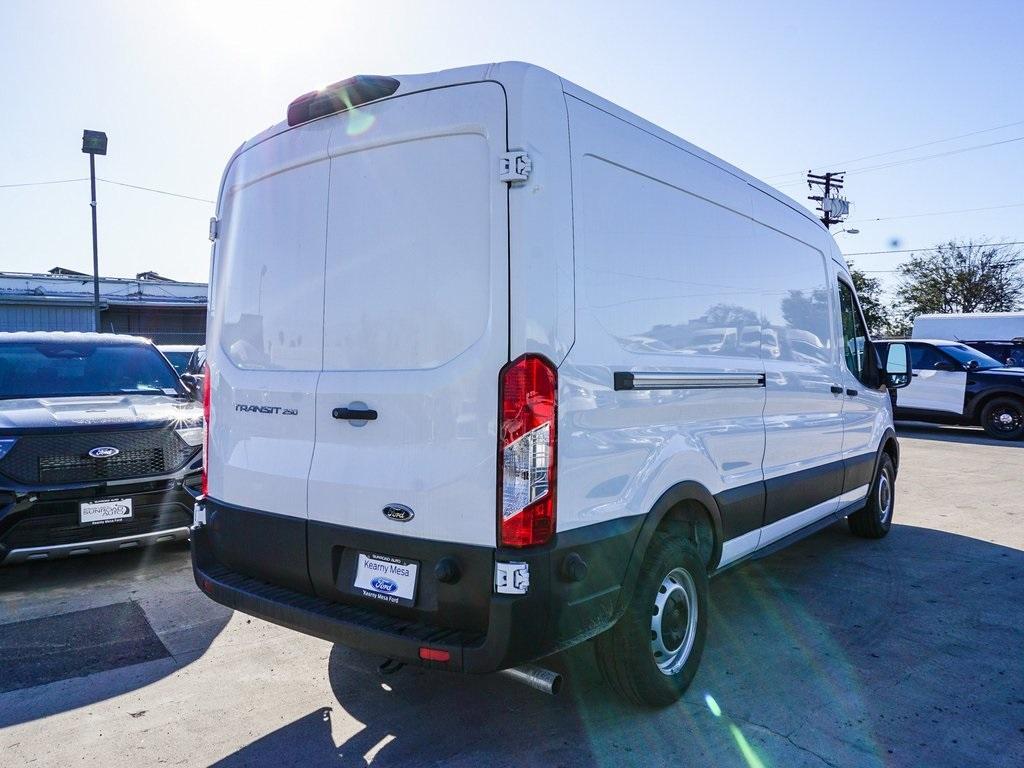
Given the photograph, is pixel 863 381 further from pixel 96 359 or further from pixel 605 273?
pixel 96 359

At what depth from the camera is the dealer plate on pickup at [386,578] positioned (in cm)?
275

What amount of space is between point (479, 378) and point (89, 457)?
353 centimetres

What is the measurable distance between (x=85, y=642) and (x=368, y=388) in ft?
A: 7.88

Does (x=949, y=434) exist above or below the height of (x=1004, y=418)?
below

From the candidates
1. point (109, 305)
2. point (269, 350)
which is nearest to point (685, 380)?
point (269, 350)

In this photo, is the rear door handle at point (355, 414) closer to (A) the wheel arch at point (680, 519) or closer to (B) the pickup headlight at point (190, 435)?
(A) the wheel arch at point (680, 519)

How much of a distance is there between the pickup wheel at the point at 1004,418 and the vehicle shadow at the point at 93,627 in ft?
46.2

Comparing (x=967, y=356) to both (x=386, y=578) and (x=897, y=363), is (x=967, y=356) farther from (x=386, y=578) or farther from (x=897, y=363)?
(x=386, y=578)

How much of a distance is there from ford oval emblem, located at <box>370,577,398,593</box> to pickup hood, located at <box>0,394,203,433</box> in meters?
A: 3.10

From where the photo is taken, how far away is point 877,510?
6324 mm

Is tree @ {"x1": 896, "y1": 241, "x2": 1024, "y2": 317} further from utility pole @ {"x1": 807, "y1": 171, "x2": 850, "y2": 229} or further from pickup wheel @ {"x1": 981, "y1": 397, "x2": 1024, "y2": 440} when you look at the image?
pickup wheel @ {"x1": 981, "y1": 397, "x2": 1024, "y2": 440}

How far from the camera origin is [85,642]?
13.0ft

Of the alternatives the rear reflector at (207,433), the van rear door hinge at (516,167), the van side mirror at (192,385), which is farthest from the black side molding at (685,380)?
the van side mirror at (192,385)

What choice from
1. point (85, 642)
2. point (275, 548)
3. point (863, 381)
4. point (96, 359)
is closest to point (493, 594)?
point (275, 548)
